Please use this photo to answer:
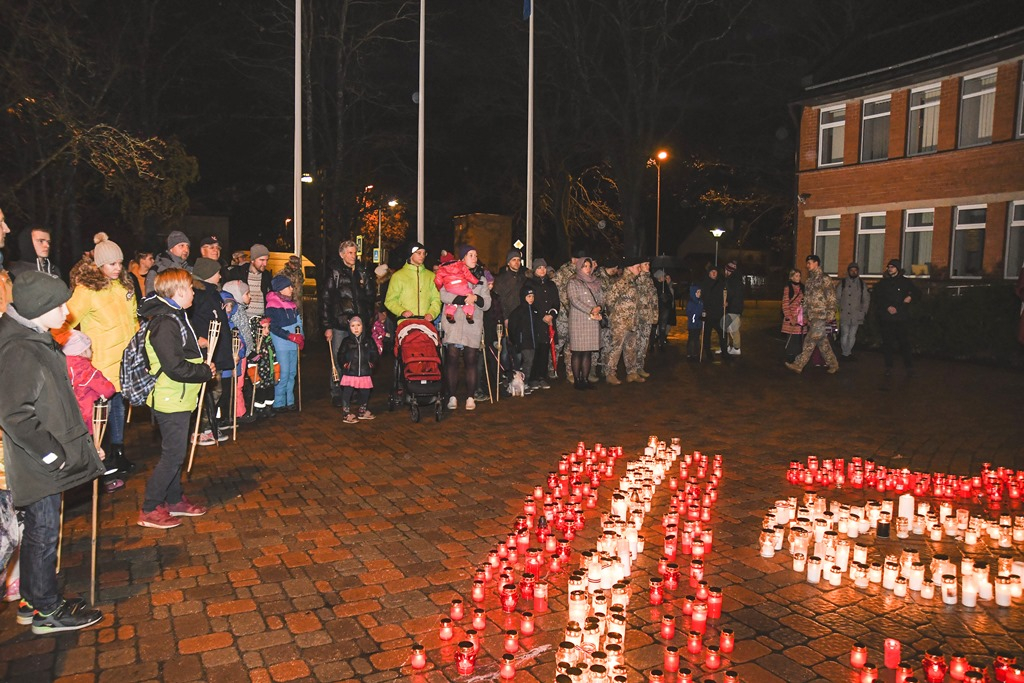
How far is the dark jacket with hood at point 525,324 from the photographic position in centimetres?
1208

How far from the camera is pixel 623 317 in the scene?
42.3ft

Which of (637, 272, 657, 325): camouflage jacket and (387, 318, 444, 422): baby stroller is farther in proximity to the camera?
(637, 272, 657, 325): camouflage jacket

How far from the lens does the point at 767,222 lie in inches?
2000

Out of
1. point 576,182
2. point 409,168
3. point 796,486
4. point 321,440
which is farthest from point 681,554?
point 576,182

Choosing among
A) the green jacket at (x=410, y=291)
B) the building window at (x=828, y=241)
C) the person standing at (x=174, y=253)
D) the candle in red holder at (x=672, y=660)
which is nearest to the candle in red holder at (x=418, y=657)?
the candle in red holder at (x=672, y=660)

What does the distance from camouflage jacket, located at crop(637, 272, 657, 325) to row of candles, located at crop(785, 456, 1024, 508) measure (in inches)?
241

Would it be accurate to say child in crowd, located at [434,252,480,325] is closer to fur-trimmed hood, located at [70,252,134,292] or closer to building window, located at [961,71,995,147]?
fur-trimmed hood, located at [70,252,134,292]

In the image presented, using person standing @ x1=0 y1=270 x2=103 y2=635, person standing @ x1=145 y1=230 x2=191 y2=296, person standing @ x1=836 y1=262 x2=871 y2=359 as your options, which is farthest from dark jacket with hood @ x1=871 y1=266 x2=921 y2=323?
person standing @ x1=0 y1=270 x2=103 y2=635

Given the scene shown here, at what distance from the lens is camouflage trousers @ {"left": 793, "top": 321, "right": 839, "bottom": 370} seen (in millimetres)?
14664

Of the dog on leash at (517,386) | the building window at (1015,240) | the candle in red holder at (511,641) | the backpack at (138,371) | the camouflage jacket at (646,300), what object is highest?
the building window at (1015,240)

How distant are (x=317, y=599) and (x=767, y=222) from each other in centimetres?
5001

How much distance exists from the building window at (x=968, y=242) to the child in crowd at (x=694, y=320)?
996 cm

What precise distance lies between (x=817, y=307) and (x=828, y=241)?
13.6 m

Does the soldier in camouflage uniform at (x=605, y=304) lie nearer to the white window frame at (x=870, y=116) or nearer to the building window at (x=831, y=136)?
the white window frame at (x=870, y=116)
